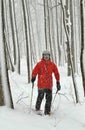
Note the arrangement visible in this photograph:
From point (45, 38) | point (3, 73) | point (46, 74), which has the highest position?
point (45, 38)

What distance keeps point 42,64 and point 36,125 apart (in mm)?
2079

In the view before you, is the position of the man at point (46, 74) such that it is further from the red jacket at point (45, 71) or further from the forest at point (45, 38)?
the forest at point (45, 38)

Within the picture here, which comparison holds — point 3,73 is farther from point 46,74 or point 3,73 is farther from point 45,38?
point 45,38

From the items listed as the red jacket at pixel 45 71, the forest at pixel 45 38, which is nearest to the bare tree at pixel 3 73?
the forest at pixel 45 38

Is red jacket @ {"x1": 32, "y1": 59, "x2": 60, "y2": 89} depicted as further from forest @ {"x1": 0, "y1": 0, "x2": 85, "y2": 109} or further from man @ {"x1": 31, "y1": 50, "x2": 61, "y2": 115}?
forest @ {"x1": 0, "y1": 0, "x2": 85, "y2": 109}

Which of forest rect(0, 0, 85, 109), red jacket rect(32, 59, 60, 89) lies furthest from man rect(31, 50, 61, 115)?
forest rect(0, 0, 85, 109)

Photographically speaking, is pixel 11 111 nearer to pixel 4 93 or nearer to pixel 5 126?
pixel 4 93

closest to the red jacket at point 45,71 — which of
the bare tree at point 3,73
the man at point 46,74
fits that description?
the man at point 46,74

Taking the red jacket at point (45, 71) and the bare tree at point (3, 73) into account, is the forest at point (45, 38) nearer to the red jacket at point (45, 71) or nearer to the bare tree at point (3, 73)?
the bare tree at point (3, 73)

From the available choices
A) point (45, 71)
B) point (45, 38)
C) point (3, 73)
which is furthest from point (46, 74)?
point (45, 38)

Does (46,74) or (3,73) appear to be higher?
(3,73)

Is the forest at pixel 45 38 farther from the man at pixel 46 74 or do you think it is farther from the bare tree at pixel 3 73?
the man at pixel 46 74

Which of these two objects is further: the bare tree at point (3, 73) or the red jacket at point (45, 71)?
the red jacket at point (45, 71)

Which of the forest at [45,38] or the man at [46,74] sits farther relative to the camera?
the man at [46,74]
